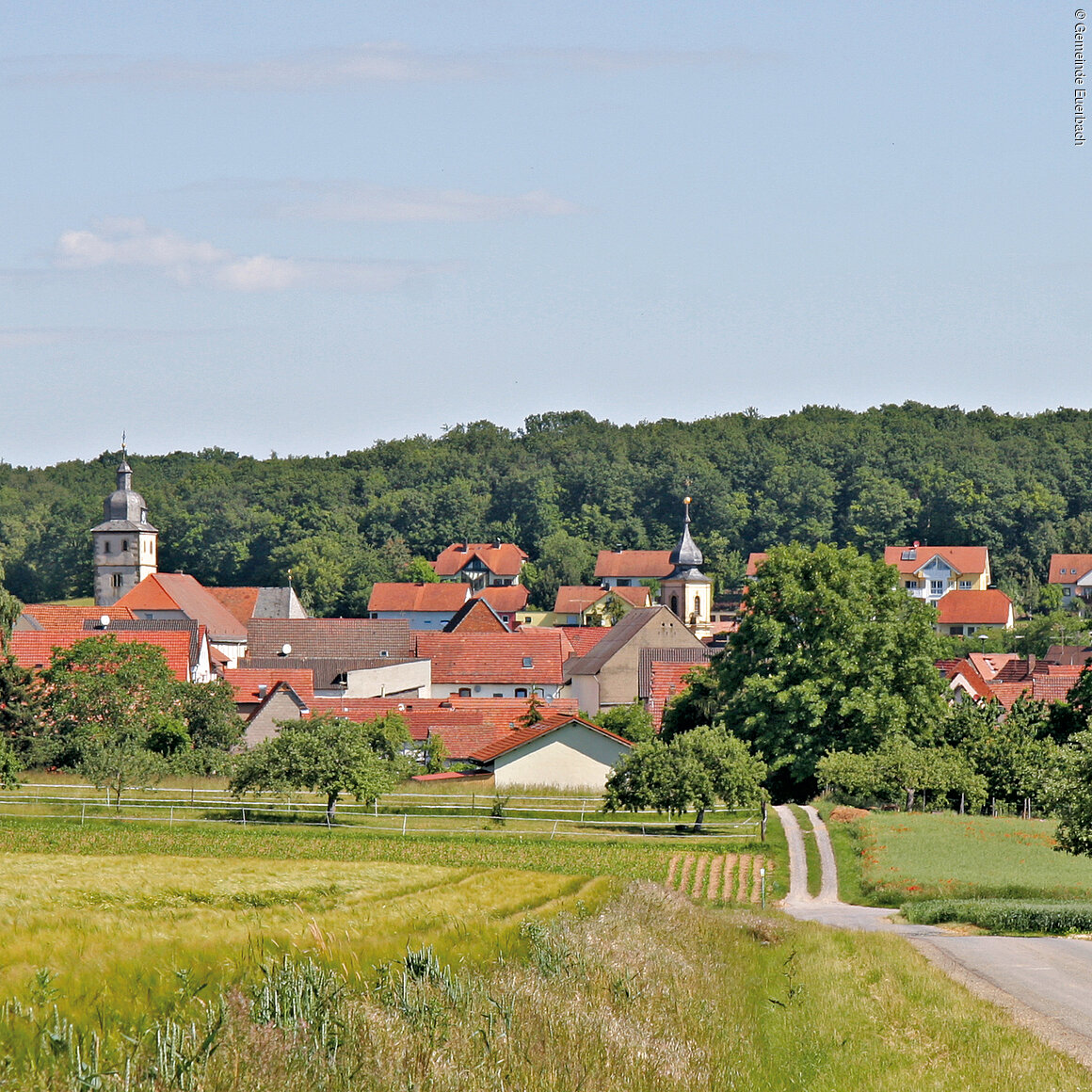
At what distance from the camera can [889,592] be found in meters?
52.7

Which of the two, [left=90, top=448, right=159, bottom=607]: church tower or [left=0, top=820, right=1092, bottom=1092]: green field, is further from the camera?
[left=90, top=448, right=159, bottom=607]: church tower

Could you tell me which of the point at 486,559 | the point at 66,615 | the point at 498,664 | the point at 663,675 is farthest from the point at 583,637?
the point at 486,559

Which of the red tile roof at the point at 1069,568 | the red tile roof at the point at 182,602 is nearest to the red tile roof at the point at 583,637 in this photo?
the red tile roof at the point at 182,602

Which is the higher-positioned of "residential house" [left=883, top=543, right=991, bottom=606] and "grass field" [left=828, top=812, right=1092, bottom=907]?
→ "residential house" [left=883, top=543, right=991, bottom=606]

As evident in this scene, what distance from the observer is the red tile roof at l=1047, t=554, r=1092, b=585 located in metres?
164

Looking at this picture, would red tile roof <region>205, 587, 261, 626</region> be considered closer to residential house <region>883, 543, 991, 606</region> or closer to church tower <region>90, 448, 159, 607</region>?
church tower <region>90, 448, 159, 607</region>

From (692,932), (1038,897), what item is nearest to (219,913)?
(692,932)

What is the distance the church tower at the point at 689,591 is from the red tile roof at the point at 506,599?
30.5 metres

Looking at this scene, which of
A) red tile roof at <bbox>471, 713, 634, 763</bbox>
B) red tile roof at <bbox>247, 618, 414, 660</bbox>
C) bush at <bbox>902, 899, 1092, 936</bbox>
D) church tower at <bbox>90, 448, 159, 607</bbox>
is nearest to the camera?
bush at <bbox>902, 899, 1092, 936</bbox>

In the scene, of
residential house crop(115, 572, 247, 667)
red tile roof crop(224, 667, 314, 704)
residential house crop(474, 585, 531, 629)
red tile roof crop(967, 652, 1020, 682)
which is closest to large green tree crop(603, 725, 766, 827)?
red tile roof crop(224, 667, 314, 704)

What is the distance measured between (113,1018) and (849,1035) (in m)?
6.90

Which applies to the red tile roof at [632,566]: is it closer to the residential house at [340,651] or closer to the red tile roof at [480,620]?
the red tile roof at [480,620]

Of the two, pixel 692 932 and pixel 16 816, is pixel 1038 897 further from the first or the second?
pixel 16 816

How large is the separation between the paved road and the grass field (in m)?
1.46
